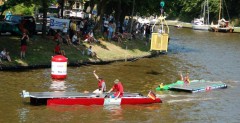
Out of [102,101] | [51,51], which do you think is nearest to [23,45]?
[51,51]

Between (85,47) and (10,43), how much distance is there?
256 inches

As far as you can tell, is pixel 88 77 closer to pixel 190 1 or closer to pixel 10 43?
pixel 10 43

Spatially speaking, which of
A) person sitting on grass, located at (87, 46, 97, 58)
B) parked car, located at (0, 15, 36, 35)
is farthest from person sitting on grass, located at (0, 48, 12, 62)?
person sitting on grass, located at (87, 46, 97, 58)

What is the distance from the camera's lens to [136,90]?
3119cm

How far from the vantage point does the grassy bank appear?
36213 mm

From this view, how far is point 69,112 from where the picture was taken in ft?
79.3

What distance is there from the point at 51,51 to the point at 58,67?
6.77 meters

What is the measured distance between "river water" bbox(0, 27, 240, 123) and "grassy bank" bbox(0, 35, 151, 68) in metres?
1.02

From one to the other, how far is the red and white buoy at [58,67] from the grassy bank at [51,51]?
3350 mm

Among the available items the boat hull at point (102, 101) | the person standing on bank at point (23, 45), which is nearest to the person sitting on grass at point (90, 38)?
the person standing on bank at point (23, 45)

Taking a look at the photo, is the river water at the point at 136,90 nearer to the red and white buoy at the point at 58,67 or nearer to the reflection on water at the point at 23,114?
the reflection on water at the point at 23,114

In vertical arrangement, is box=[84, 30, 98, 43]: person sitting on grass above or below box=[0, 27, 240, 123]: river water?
above

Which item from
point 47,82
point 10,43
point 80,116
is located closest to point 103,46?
point 10,43

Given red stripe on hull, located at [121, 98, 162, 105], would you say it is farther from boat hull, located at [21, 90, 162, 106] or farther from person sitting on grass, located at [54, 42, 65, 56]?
person sitting on grass, located at [54, 42, 65, 56]
